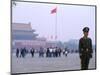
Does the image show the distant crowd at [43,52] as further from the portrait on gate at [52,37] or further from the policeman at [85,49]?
the policeman at [85,49]

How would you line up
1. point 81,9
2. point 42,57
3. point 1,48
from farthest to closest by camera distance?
point 81,9 → point 42,57 → point 1,48

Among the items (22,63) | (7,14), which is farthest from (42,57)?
(7,14)

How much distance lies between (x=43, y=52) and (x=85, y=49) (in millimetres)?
497

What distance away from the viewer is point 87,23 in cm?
257

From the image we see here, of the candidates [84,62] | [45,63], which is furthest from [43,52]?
[84,62]

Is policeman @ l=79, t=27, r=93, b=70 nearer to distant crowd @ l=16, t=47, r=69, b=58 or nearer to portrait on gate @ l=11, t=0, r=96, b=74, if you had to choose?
portrait on gate @ l=11, t=0, r=96, b=74

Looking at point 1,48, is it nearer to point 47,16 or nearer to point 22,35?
point 22,35

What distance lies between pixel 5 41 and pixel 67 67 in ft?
2.36

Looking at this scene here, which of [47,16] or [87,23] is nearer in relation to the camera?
[47,16]

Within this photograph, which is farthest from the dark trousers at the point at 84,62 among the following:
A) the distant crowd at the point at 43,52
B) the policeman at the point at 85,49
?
the distant crowd at the point at 43,52

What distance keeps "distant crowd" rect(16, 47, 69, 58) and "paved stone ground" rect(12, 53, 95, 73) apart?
0.11 feet

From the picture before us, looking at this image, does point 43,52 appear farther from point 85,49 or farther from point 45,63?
point 85,49

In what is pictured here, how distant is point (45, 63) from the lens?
7.80ft

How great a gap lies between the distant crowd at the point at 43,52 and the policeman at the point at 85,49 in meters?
0.18
